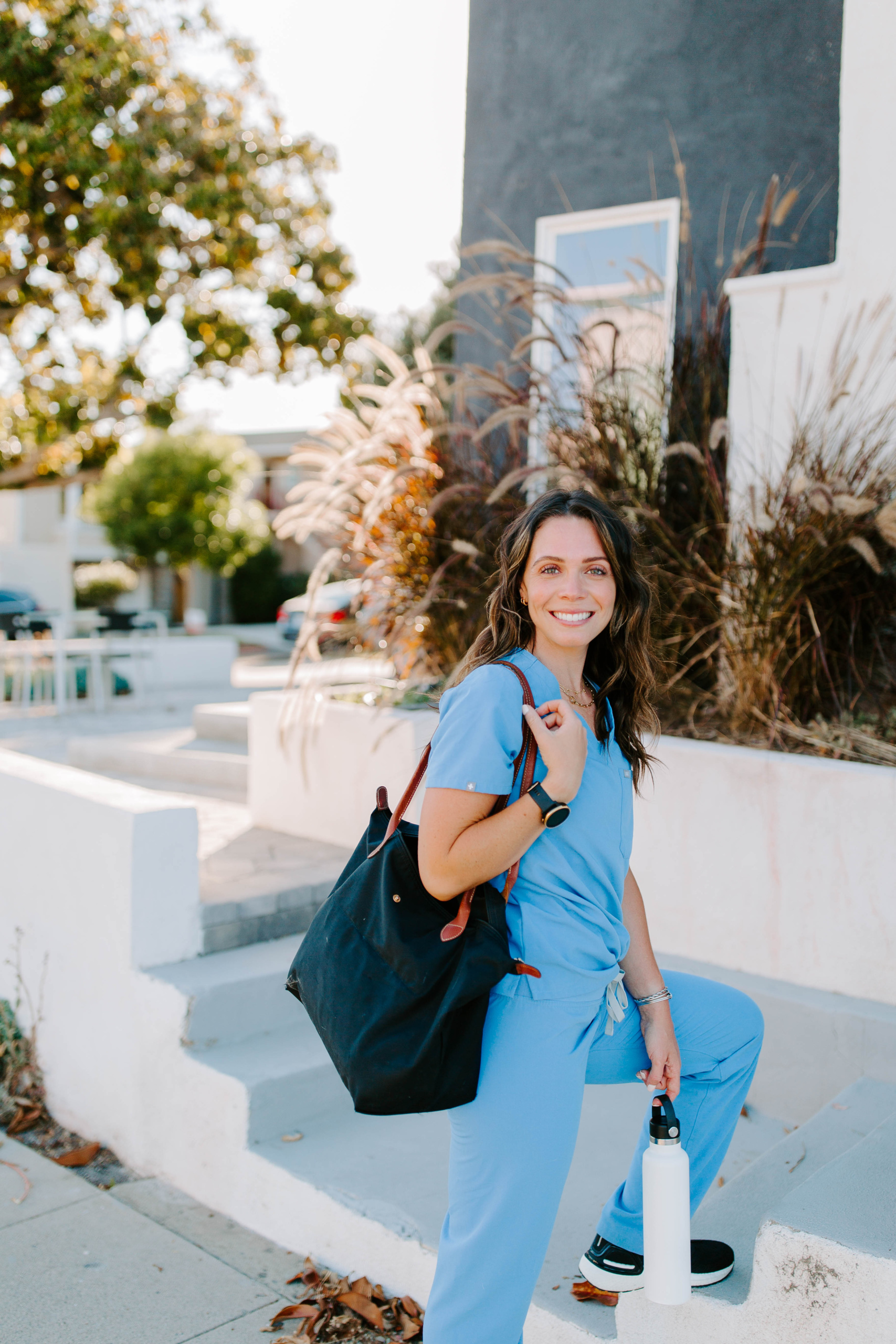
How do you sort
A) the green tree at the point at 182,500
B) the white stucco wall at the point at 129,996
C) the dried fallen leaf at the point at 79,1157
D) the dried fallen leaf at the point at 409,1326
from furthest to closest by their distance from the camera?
the green tree at the point at 182,500
the dried fallen leaf at the point at 79,1157
the white stucco wall at the point at 129,996
the dried fallen leaf at the point at 409,1326

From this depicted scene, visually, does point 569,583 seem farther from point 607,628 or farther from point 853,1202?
point 853,1202

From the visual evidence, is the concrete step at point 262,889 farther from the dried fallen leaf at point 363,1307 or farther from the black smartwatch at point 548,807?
the black smartwatch at point 548,807

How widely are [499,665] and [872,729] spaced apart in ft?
7.20

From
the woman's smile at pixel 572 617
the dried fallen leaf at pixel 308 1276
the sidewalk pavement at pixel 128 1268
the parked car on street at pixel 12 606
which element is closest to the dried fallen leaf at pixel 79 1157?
the sidewalk pavement at pixel 128 1268

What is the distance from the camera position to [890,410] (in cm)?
370

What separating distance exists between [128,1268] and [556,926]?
1.82 m

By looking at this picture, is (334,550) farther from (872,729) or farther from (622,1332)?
(622,1332)

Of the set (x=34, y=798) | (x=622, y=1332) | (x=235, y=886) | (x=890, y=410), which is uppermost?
(x=890, y=410)

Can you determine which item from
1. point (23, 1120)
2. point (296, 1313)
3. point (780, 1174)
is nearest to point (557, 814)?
point (780, 1174)

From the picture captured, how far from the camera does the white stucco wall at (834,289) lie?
3855 mm

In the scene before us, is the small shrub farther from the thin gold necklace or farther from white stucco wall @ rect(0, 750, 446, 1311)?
the thin gold necklace

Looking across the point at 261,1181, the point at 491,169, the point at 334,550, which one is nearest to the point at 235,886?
the point at 261,1181

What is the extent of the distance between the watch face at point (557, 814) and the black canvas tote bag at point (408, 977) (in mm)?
73

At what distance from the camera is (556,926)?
70.4 inches
